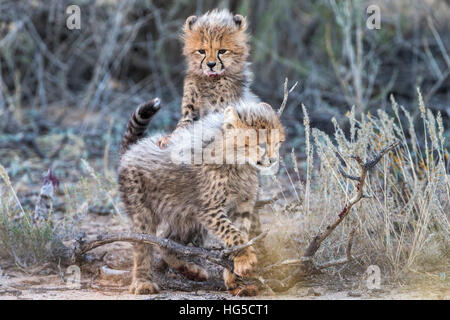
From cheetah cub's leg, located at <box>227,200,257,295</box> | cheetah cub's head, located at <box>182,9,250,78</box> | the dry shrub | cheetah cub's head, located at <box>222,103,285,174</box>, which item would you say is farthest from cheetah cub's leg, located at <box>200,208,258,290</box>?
cheetah cub's head, located at <box>182,9,250,78</box>

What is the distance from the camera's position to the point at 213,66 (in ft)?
15.7

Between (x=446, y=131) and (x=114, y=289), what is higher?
(x=446, y=131)

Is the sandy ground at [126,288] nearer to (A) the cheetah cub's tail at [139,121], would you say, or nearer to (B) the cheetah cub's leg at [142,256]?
(B) the cheetah cub's leg at [142,256]

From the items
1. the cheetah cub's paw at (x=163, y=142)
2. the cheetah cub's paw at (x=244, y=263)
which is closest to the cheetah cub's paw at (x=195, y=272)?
the cheetah cub's paw at (x=244, y=263)

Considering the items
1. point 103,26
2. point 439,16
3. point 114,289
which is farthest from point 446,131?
point 114,289

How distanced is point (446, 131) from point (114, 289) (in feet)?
15.9

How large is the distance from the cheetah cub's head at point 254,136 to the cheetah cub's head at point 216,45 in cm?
77

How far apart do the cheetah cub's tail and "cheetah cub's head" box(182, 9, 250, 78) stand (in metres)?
0.51

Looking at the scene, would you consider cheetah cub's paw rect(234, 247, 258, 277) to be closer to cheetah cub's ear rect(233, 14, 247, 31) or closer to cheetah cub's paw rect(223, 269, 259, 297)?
cheetah cub's paw rect(223, 269, 259, 297)

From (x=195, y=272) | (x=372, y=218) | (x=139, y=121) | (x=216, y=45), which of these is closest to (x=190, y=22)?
(x=216, y=45)

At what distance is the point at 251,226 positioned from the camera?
4.57 m

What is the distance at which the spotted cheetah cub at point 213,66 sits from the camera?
479cm

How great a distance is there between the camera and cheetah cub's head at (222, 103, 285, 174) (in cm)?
389

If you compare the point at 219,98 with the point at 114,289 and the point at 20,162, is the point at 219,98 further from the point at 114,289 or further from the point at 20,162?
the point at 20,162
